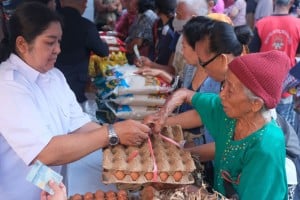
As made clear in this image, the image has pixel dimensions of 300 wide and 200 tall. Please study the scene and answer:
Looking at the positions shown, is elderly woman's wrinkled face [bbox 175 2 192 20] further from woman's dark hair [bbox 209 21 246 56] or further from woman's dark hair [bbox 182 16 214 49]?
woman's dark hair [bbox 209 21 246 56]

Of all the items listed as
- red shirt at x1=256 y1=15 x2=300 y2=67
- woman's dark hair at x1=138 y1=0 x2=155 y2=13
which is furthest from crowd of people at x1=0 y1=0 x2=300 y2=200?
woman's dark hair at x1=138 y1=0 x2=155 y2=13

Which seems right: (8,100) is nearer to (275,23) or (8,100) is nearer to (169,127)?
(169,127)

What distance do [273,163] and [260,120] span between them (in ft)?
0.63

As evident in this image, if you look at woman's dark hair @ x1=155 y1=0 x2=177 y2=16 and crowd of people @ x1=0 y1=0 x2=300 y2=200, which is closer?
crowd of people @ x1=0 y1=0 x2=300 y2=200

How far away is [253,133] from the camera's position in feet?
4.54

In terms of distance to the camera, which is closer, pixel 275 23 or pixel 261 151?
pixel 261 151

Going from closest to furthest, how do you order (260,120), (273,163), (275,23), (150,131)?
(273,163)
(260,120)
(150,131)
(275,23)

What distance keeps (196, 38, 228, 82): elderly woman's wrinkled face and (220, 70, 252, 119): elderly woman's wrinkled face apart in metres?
0.58

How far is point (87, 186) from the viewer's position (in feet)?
5.46

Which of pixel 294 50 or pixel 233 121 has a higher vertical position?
pixel 233 121

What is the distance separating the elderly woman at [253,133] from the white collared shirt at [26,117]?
643mm

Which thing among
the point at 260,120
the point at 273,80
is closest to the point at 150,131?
the point at 260,120

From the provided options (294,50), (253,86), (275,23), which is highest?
(253,86)

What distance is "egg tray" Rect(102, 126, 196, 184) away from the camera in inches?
54.7
